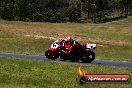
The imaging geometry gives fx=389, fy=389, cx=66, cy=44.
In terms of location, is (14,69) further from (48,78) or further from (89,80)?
(89,80)

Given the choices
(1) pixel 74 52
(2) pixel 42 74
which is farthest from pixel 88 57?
(2) pixel 42 74

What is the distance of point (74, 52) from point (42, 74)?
7.91m

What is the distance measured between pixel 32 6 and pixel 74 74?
9901 cm

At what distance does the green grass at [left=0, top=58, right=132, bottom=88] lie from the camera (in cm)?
2194

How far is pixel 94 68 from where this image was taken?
27922mm

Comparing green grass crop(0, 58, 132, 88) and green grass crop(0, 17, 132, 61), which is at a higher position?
green grass crop(0, 58, 132, 88)

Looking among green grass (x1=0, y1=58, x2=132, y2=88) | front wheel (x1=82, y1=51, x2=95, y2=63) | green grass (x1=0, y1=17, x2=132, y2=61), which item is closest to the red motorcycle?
front wheel (x1=82, y1=51, x2=95, y2=63)

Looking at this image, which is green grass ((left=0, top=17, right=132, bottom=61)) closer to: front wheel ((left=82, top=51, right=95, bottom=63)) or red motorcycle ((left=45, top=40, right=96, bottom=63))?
red motorcycle ((left=45, top=40, right=96, bottom=63))

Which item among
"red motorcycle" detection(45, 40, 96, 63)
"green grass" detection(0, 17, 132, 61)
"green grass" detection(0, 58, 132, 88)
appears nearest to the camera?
"green grass" detection(0, 58, 132, 88)

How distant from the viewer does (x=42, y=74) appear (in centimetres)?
2472

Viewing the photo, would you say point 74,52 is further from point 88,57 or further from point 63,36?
point 63,36

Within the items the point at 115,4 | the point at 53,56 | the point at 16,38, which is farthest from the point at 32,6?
the point at 53,56

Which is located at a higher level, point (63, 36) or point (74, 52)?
point (74, 52)

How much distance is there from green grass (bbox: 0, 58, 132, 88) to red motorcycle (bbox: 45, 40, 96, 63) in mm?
3274
